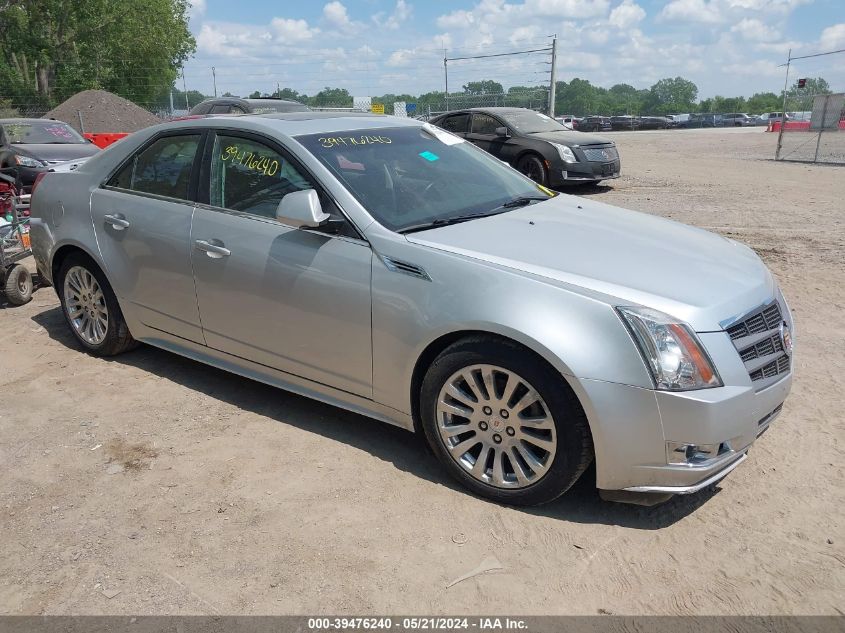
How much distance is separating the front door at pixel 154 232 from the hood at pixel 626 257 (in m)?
1.61

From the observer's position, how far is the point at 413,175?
3953mm

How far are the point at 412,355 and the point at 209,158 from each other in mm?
1894

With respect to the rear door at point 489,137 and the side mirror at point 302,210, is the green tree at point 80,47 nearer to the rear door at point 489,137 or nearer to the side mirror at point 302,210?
the rear door at point 489,137

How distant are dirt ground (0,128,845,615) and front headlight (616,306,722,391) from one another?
2.34 ft

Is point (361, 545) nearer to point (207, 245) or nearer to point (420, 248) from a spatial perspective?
point (420, 248)

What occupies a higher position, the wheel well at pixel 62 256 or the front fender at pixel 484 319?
the front fender at pixel 484 319

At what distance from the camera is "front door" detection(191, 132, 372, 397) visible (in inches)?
137

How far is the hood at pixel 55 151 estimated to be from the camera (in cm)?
1229

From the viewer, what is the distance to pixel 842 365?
180 inches

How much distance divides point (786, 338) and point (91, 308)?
4.39m

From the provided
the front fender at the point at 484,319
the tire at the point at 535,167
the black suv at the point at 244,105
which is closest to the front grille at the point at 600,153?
the tire at the point at 535,167

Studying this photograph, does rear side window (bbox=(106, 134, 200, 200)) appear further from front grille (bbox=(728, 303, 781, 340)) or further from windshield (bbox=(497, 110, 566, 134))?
windshield (bbox=(497, 110, 566, 134))

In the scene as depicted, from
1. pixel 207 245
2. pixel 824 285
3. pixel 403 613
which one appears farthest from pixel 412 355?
pixel 824 285

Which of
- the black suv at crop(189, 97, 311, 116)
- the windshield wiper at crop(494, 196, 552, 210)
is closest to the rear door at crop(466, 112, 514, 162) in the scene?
the black suv at crop(189, 97, 311, 116)
